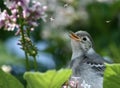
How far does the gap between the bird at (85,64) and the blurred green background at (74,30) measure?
0.90 metres

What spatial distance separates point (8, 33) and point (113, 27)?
1462 millimetres

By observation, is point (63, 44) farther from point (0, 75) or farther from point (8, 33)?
point (0, 75)

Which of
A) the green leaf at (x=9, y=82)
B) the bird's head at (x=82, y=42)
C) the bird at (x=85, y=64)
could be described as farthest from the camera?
the bird's head at (x=82, y=42)

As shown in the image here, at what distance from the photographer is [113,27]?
6516 millimetres

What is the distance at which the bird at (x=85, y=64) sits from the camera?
3243 mm

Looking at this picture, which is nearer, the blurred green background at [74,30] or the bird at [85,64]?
the bird at [85,64]

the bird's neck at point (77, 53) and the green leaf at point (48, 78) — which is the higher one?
the green leaf at point (48, 78)

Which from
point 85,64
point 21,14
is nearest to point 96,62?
point 85,64

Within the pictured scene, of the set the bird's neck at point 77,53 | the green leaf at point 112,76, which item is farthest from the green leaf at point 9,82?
the bird's neck at point 77,53

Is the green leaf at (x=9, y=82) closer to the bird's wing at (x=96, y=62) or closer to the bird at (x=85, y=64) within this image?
the bird at (x=85, y=64)

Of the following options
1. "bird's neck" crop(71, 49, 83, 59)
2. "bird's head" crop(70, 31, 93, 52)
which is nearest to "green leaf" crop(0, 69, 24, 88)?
"bird's neck" crop(71, 49, 83, 59)

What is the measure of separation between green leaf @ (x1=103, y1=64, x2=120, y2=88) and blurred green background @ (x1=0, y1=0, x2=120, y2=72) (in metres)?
3.85

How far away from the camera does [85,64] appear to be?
12.6 ft

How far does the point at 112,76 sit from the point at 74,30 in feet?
13.6
